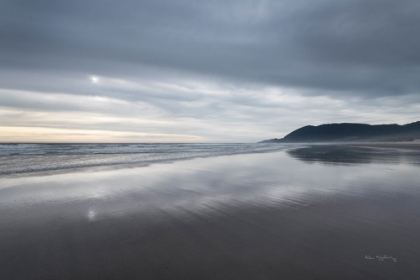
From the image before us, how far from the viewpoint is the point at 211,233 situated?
3.84 m

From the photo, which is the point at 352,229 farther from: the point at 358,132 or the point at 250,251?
the point at 358,132

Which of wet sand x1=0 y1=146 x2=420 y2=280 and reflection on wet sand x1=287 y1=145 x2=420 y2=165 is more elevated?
reflection on wet sand x1=287 y1=145 x2=420 y2=165

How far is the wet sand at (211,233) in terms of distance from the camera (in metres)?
2.79

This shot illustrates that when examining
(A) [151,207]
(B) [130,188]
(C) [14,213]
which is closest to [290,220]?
(A) [151,207]

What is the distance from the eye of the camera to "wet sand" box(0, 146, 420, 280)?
2791mm

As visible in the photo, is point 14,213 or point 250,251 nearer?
point 250,251

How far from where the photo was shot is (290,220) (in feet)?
14.5

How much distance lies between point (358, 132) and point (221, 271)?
221m

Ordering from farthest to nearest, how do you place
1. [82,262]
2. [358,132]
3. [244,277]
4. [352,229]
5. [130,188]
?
[358,132]
[130,188]
[352,229]
[82,262]
[244,277]

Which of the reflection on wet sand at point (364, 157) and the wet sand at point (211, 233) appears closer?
the wet sand at point (211, 233)

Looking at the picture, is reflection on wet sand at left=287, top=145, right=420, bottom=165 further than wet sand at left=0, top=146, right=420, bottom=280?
Yes

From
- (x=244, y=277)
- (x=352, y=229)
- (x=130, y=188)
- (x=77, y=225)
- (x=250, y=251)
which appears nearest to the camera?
(x=244, y=277)

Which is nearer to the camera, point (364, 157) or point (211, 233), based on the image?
point (211, 233)

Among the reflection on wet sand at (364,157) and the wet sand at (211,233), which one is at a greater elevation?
the reflection on wet sand at (364,157)
